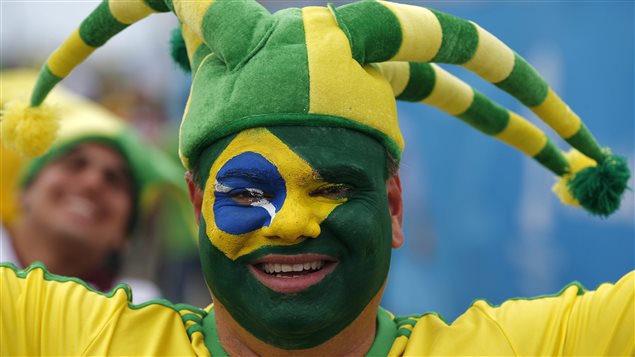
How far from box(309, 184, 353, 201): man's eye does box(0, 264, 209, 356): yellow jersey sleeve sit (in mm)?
437

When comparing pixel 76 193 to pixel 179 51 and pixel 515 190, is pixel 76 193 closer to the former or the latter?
pixel 515 190

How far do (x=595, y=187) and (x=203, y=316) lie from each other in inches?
37.1

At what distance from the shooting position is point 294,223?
5.99ft

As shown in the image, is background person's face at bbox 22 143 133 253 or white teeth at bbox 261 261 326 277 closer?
white teeth at bbox 261 261 326 277

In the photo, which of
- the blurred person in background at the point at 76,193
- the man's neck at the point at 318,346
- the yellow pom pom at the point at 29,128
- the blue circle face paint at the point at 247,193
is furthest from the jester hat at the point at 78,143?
the blue circle face paint at the point at 247,193

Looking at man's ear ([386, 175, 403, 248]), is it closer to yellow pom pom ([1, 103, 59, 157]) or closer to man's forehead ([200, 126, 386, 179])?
man's forehead ([200, 126, 386, 179])

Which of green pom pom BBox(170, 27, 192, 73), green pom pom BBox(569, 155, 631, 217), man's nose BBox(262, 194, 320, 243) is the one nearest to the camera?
man's nose BBox(262, 194, 320, 243)

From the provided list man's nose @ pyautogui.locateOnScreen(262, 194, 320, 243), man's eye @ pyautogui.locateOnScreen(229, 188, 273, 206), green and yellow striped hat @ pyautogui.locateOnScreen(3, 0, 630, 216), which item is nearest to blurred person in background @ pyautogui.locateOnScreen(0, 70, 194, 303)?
green and yellow striped hat @ pyautogui.locateOnScreen(3, 0, 630, 216)

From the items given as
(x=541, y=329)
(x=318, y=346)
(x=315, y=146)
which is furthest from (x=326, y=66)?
(x=541, y=329)

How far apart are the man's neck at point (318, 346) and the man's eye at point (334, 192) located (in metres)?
0.23

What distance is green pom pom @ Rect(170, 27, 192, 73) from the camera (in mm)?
2359

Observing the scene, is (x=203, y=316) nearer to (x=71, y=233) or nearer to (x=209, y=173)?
(x=209, y=173)

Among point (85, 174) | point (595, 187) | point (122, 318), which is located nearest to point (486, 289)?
point (85, 174)

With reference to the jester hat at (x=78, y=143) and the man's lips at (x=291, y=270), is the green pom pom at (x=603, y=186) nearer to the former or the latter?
the man's lips at (x=291, y=270)
